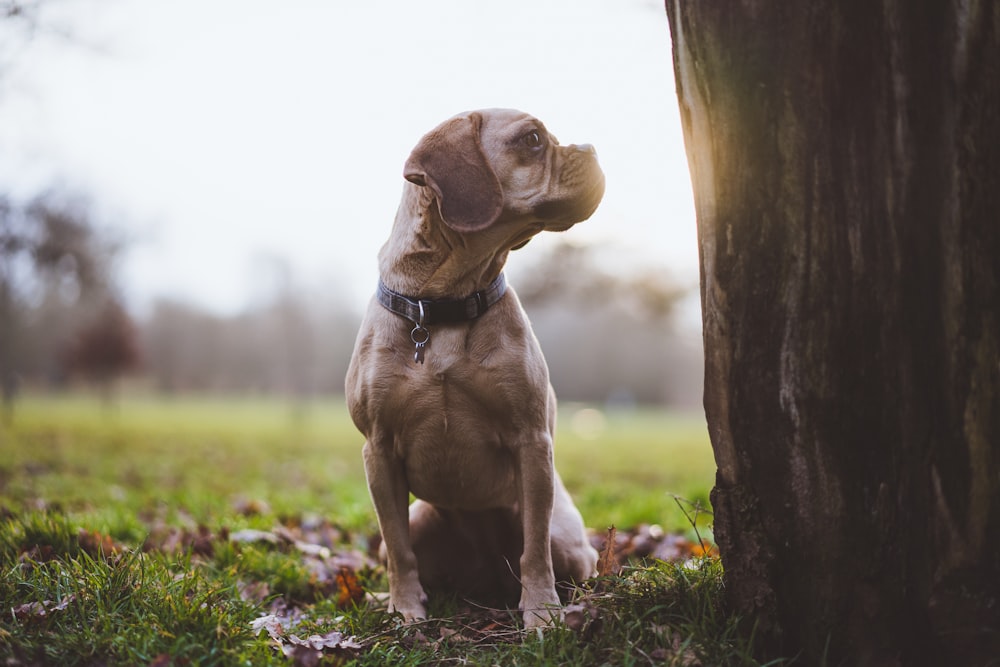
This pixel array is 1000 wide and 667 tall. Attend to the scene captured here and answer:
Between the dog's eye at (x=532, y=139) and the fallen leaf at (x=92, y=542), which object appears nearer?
the dog's eye at (x=532, y=139)

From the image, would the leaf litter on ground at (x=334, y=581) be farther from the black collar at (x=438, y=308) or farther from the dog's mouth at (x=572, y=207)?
the dog's mouth at (x=572, y=207)

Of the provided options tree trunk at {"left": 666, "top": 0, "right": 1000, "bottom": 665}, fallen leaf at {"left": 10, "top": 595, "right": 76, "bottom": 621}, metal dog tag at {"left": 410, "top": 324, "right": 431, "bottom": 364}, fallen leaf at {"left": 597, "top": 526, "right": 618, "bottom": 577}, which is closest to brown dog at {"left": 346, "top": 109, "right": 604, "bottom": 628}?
metal dog tag at {"left": 410, "top": 324, "right": 431, "bottom": 364}

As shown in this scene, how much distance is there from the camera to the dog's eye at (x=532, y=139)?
10.5 ft

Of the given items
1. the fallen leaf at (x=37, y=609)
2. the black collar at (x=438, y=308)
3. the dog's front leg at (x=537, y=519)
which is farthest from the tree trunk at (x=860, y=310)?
the fallen leaf at (x=37, y=609)

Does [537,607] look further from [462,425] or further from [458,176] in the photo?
[458,176]

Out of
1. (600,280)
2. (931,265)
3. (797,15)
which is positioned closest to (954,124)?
(931,265)

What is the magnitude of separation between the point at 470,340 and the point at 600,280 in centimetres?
2798

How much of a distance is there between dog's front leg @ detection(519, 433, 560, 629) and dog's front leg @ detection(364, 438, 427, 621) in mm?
485

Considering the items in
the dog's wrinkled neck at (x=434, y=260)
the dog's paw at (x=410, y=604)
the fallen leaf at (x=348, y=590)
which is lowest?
the fallen leaf at (x=348, y=590)

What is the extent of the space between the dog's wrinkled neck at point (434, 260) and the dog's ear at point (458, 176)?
114 millimetres

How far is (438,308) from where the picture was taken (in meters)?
3.09

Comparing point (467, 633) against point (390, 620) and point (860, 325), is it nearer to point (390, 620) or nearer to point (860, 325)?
point (390, 620)

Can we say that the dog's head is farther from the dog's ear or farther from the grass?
the grass

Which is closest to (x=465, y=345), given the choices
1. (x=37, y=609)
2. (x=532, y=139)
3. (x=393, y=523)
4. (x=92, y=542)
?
(x=393, y=523)
